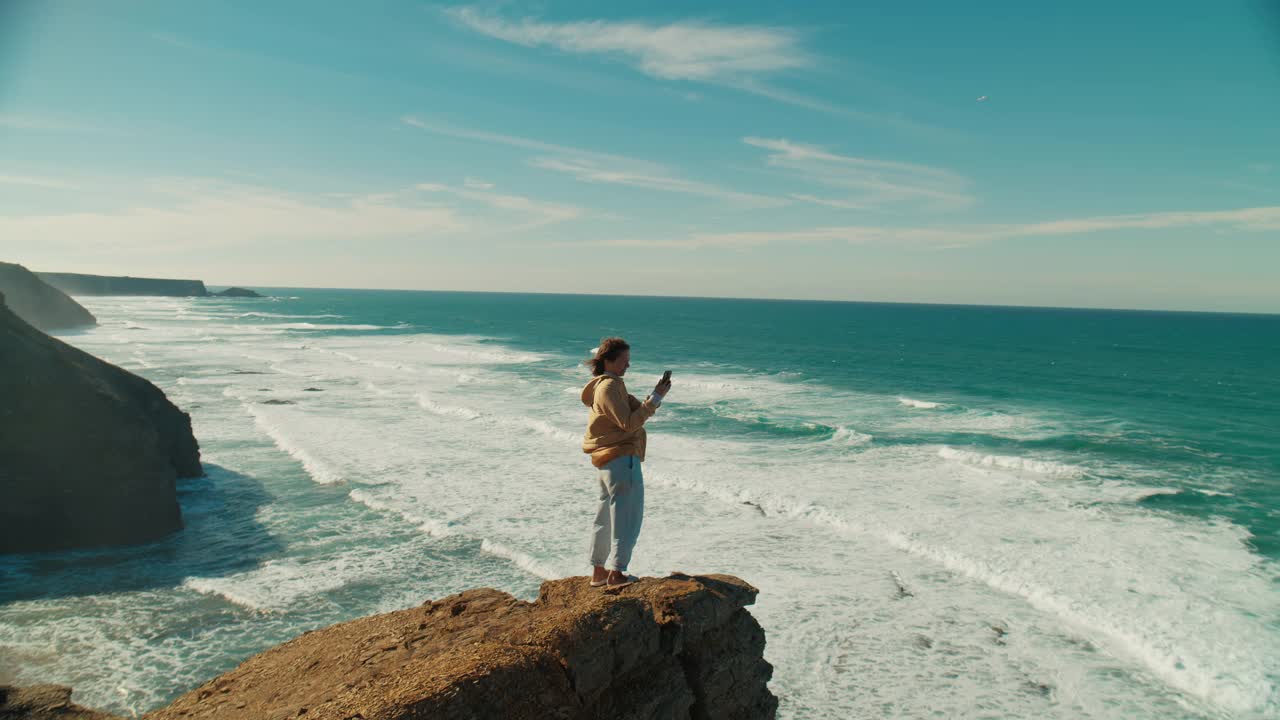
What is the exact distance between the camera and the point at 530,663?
4.51 metres

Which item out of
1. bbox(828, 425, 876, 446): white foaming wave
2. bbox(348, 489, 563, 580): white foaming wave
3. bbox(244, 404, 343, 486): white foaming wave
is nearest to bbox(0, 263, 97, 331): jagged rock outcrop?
bbox(244, 404, 343, 486): white foaming wave

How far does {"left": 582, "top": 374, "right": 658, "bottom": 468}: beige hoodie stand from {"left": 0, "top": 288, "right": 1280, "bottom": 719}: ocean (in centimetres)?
500

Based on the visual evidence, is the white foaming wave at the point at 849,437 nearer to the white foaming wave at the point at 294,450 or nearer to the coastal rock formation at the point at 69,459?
the white foaming wave at the point at 294,450

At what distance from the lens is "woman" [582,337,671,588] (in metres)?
5.15

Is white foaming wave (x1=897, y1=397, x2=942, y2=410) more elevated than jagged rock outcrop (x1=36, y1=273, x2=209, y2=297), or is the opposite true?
jagged rock outcrop (x1=36, y1=273, x2=209, y2=297)

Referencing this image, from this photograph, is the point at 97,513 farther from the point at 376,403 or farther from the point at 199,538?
the point at 376,403

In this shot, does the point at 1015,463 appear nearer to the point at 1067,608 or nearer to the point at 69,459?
the point at 1067,608

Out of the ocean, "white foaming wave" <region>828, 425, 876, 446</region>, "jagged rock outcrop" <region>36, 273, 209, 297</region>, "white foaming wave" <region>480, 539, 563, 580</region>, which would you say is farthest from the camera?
"jagged rock outcrop" <region>36, 273, 209, 297</region>

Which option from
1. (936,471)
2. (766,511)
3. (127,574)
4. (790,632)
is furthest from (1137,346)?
(127,574)

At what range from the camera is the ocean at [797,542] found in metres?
9.35

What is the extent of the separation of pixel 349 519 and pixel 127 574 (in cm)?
386

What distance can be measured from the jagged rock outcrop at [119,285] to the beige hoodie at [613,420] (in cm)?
18217

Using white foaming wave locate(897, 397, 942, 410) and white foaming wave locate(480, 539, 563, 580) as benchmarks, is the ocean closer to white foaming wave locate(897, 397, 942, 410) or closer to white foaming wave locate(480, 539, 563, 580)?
white foaming wave locate(480, 539, 563, 580)

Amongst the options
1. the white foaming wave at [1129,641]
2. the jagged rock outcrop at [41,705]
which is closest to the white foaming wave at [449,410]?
the white foaming wave at [1129,641]
